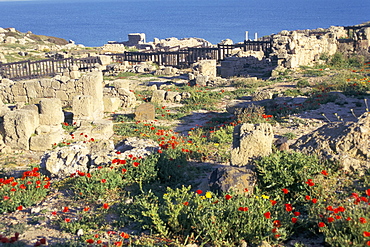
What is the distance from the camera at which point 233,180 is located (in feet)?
20.7

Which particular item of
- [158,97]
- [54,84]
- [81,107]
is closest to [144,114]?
[81,107]

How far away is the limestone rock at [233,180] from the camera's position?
621 cm

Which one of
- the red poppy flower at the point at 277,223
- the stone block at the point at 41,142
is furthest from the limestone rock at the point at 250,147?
the stone block at the point at 41,142

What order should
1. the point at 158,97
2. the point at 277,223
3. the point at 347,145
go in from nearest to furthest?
the point at 277,223, the point at 347,145, the point at 158,97

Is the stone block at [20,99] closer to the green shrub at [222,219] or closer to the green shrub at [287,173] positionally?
the green shrub at [222,219]

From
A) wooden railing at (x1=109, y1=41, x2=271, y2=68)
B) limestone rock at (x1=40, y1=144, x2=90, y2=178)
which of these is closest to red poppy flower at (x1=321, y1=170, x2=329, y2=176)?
limestone rock at (x1=40, y1=144, x2=90, y2=178)

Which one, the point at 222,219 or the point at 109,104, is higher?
the point at 109,104

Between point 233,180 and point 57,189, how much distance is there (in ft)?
11.3

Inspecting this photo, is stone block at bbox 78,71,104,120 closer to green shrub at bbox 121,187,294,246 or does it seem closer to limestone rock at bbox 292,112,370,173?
limestone rock at bbox 292,112,370,173


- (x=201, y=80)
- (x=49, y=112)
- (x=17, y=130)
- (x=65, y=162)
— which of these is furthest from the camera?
(x=201, y=80)

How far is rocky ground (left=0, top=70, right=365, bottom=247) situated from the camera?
577cm

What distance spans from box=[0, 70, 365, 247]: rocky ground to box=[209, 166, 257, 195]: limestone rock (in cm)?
46

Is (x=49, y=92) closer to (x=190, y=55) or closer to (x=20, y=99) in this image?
(x=20, y=99)

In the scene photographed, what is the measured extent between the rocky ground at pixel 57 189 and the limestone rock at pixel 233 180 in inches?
18.1
